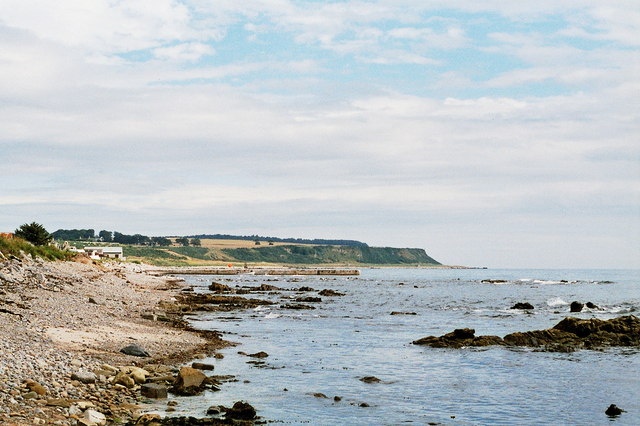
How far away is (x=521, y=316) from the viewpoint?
174ft

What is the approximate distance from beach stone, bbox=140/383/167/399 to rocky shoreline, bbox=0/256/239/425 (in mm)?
33

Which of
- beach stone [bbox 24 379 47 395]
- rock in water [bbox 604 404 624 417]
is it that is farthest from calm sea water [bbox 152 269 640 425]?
beach stone [bbox 24 379 47 395]

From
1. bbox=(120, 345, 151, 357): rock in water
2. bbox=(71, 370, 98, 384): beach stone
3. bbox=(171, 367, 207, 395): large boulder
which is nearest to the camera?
bbox=(71, 370, 98, 384): beach stone

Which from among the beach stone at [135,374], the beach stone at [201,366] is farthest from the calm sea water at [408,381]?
the beach stone at [135,374]

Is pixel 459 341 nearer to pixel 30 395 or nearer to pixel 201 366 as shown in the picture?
pixel 201 366

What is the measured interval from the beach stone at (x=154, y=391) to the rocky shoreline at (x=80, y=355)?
0.11 ft

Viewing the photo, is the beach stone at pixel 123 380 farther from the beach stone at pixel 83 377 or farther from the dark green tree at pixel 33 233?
the dark green tree at pixel 33 233

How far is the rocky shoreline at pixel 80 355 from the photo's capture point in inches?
579

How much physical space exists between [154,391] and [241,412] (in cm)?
307

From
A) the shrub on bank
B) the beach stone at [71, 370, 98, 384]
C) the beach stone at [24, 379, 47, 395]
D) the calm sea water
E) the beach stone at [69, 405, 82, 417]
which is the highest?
the shrub on bank

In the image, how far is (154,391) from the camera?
57.6 ft

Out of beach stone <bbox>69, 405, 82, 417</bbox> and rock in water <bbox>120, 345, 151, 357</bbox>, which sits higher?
beach stone <bbox>69, 405, 82, 417</bbox>

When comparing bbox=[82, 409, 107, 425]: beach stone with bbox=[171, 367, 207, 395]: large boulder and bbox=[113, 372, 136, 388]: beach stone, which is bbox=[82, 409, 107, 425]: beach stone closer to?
bbox=[113, 372, 136, 388]: beach stone

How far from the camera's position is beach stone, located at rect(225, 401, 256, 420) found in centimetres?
1595
